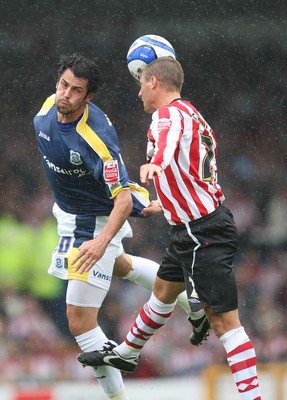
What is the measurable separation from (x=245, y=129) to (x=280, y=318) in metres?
1.91

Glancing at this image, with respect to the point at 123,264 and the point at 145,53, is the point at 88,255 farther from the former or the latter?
the point at 145,53

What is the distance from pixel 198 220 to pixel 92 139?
2.22 ft

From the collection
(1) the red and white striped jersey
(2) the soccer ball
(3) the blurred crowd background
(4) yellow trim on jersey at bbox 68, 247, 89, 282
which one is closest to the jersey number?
(1) the red and white striped jersey

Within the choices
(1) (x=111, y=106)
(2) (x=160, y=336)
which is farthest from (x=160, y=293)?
(1) (x=111, y=106)

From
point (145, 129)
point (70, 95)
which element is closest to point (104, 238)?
point (70, 95)

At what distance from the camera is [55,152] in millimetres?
5641

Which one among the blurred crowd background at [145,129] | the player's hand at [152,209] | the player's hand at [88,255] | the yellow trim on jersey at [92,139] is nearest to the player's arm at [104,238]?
the player's hand at [88,255]

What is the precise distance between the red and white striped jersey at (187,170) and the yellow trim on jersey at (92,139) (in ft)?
0.98

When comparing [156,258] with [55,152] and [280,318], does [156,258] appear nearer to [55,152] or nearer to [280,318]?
[280,318]

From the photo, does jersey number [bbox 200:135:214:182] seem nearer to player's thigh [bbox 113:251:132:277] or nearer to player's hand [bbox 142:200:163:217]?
player's hand [bbox 142:200:163:217]

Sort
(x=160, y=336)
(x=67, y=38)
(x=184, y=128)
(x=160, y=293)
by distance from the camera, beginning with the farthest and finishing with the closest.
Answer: (x=67, y=38) → (x=160, y=336) → (x=160, y=293) → (x=184, y=128)

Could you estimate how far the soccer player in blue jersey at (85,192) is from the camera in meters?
5.46

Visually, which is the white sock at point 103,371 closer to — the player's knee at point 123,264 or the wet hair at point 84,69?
the player's knee at point 123,264

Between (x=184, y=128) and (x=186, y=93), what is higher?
(x=184, y=128)
